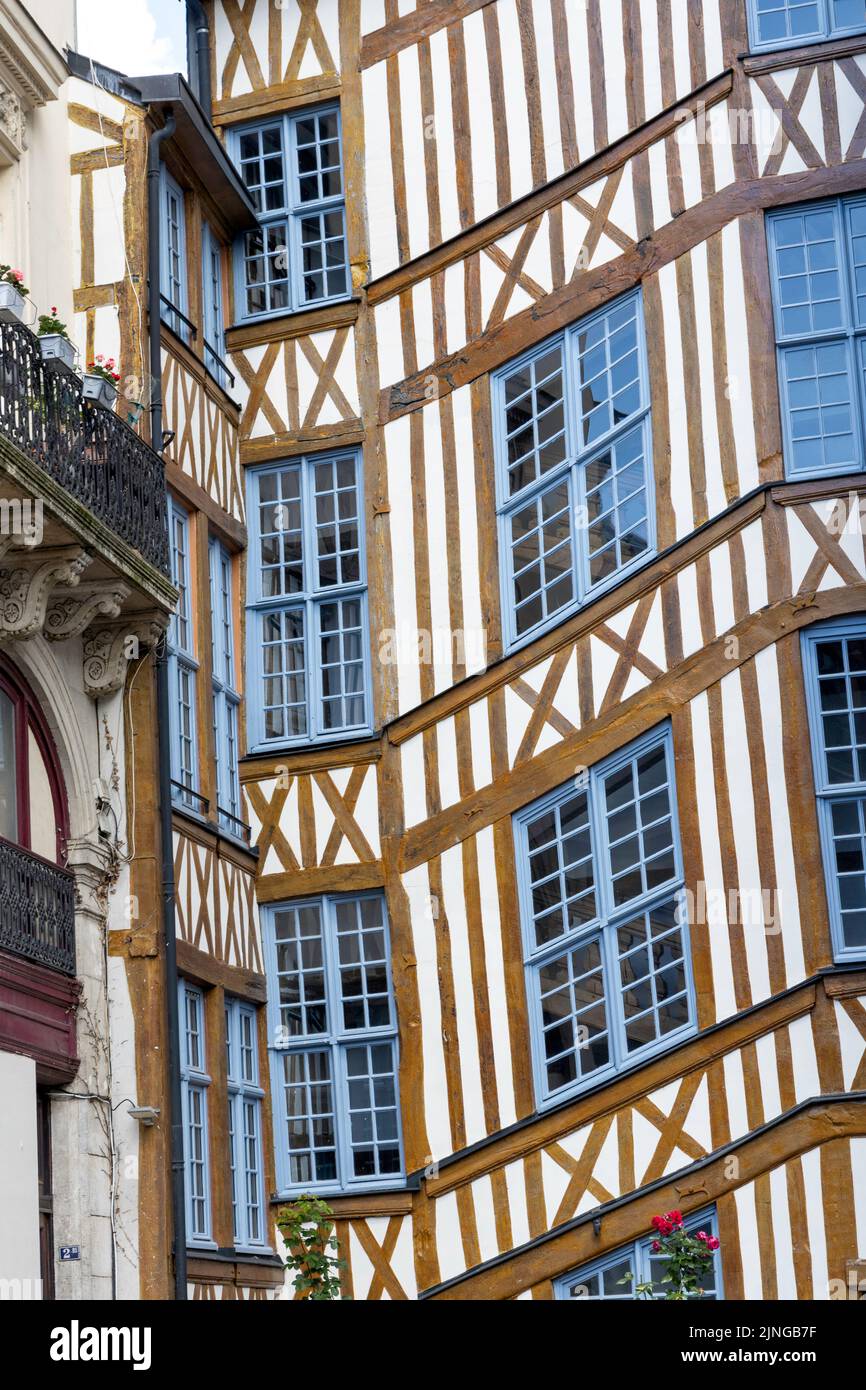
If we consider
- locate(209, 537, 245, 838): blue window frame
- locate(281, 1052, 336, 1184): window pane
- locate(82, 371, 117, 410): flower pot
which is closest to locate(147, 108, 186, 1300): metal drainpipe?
locate(82, 371, 117, 410): flower pot

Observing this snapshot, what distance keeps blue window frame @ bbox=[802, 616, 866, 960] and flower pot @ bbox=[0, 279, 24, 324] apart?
474 cm

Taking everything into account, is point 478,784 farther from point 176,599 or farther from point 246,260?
point 246,260

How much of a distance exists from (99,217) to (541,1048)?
18.5 ft

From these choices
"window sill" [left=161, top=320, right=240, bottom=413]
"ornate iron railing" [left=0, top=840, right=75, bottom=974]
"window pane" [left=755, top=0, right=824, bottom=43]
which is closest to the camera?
"ornate iron railing" [left=0, top=840, right=75, bottom=974]

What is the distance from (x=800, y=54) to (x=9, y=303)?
17.3 feet

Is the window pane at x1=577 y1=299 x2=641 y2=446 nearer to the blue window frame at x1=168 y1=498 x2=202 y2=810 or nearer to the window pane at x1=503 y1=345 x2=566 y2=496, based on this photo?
the window pane at x1=503 y1=345 x2=566 y2=496

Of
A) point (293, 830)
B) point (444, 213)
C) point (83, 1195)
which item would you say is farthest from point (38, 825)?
point (444, 213)

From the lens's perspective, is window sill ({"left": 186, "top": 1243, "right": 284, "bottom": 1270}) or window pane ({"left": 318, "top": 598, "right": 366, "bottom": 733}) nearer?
window sill ({"left": 186, "top": 1243, "right": 284, "bottom": 1270})

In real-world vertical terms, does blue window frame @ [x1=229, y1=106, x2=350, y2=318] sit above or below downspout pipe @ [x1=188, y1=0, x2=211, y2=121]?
below

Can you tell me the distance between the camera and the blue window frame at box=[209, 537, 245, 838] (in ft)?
44.3

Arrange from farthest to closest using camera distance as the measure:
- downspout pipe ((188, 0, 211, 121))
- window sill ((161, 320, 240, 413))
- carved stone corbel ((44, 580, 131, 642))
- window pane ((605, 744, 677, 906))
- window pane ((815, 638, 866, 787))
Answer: downspout pipe ((188, 0, 211, 121)) → window sill ((161, 320, 240, 413)) → window pane ((605, 744, 677, 906)) → window pane ((815, 638, 866, 787)) → carved stone corbel ((44, 580, 131, 642))

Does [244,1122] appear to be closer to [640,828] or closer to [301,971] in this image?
[301,971]

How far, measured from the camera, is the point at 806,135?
1243 centimetres

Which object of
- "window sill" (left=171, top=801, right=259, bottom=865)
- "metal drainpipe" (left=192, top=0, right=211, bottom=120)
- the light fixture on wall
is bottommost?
the light fixture on wall
